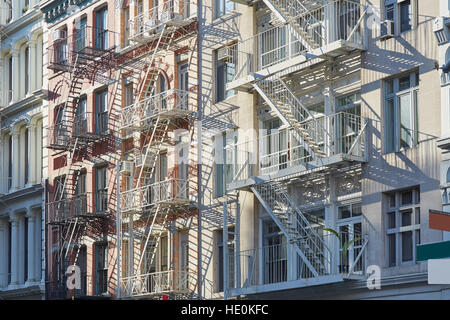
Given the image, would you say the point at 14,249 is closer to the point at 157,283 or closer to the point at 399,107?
the point at 157,283

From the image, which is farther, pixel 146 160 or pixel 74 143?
pixel 74 143

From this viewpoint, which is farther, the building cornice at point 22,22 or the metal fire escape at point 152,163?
the building cornice at point 22,22

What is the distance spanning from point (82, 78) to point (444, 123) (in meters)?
22.7

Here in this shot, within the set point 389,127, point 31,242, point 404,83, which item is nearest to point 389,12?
A: point 404,83

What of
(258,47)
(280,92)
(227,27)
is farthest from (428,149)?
(227,27)

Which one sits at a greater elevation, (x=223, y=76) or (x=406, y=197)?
(x=223, y=76)

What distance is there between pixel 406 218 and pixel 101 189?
18839 mm

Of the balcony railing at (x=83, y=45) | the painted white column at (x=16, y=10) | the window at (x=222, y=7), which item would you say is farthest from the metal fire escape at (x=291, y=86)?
the painted white column at (x=16, y=10)

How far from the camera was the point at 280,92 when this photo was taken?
3256cm

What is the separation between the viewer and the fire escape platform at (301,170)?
1129 inches

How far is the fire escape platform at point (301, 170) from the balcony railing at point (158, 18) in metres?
7.99

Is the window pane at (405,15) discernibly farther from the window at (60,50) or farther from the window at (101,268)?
the window at (60,50)

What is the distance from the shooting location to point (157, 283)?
37.7 m

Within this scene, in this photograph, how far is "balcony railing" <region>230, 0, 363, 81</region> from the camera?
98.9 feet
